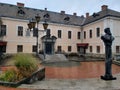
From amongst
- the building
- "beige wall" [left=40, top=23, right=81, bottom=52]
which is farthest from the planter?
"beige wall" [left=40, top=23, right=81, bottom=52]

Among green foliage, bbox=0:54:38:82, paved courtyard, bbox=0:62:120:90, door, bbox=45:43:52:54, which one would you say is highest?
door, bbox=45:43:52:54

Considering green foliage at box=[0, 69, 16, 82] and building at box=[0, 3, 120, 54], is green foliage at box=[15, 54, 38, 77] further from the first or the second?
building at box=[0, 3, 120, 54]

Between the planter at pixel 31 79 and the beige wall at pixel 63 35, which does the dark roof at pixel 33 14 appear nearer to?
the beige wall at pixel 63 35

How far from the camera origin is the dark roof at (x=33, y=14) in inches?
1236

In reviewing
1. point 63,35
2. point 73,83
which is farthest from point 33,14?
point 73,83

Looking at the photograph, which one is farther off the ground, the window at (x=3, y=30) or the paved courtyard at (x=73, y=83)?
the window at (x=3, y=30)

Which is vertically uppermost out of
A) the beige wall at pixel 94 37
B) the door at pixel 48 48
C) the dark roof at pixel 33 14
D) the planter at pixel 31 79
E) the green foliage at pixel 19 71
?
the dark roof at pixel 33 14

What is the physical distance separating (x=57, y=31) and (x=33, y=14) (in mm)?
5180

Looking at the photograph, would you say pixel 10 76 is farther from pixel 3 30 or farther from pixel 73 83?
pixel 3 30

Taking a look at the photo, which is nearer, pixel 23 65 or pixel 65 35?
pixel 23 65

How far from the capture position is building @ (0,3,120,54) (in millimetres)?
30328

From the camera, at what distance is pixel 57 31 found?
3509 cm

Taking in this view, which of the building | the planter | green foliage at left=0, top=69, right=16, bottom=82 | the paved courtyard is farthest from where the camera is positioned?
the building

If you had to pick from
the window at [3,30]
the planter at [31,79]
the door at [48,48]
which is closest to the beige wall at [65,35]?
the door at [48,48]
